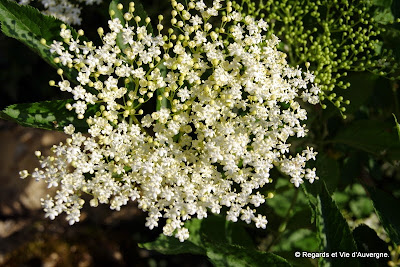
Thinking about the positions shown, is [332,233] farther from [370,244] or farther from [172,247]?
[172,247]

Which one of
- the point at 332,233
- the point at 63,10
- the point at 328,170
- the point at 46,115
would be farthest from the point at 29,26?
the point at 328,170

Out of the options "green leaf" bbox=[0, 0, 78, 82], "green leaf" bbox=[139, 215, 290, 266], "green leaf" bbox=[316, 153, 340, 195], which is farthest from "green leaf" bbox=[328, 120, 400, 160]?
"green leaf" bbox=[0, 0, 78, 82]

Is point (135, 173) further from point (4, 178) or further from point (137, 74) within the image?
point (4, 178)

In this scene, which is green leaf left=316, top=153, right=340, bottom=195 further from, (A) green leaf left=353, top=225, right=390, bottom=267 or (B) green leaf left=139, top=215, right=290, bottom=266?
(B) green leaf left=139, top=215, right=290, bottom=266

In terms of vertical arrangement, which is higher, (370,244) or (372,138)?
(372,138)

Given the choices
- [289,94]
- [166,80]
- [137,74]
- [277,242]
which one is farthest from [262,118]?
[277,242]

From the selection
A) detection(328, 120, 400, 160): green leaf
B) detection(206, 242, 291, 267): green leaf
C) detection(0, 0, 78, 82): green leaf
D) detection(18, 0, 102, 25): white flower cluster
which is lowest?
detection(206, 242, 291, 267): green leaf

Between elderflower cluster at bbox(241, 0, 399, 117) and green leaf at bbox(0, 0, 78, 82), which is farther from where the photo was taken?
elderflower cluster at bbox(241, 0, 399, 117)
